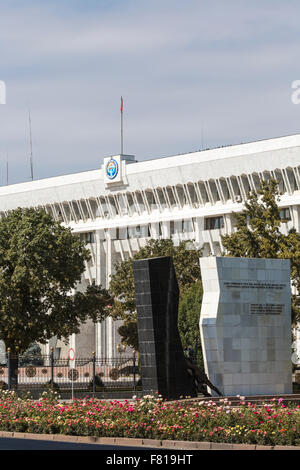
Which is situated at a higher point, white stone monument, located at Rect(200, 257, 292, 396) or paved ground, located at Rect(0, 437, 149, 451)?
white stone monument, located at Rect(200, 257, 292, 396)

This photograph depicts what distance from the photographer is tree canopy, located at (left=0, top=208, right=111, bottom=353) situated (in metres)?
53.8

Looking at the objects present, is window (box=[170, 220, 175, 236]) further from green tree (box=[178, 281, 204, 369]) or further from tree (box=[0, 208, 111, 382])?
green tree (box=[178, 281, 204, 369])

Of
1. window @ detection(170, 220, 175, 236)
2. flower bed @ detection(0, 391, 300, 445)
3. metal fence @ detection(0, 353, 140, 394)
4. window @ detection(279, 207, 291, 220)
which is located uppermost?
window @ detection(170, 220, 175, 236)

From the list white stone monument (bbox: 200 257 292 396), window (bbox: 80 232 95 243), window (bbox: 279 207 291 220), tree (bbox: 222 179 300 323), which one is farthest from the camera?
window (bbox: 80 232 95 243)

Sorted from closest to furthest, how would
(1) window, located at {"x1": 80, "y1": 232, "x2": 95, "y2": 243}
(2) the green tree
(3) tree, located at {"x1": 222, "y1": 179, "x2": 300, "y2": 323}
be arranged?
(3) tree, located at {"x1": 222, "y1": 179, "x2": 300, "y2": 323} < (2) the green tree < (1) window, located at {"x1": 80, "y1": 232, "x2": 95, "y2": 243}

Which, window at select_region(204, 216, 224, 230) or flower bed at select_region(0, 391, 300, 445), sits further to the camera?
window at select_region(204, 216, 224, 230)

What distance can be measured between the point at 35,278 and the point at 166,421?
30344 millimetres

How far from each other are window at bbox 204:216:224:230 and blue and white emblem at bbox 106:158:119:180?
11658 mm

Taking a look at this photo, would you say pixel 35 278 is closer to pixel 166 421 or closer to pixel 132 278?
pixel 132 278

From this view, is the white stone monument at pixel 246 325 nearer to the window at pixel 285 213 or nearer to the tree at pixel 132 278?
the tree at pixel 132 278

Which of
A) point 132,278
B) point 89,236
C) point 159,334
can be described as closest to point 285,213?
point 132,278

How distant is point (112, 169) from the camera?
92.7 metres

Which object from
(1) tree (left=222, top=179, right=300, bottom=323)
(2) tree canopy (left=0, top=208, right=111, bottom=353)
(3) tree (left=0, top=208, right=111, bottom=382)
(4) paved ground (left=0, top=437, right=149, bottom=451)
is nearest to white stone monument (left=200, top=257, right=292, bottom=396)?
(1) tree (left=222, top=179, right=300, bottom=323)
